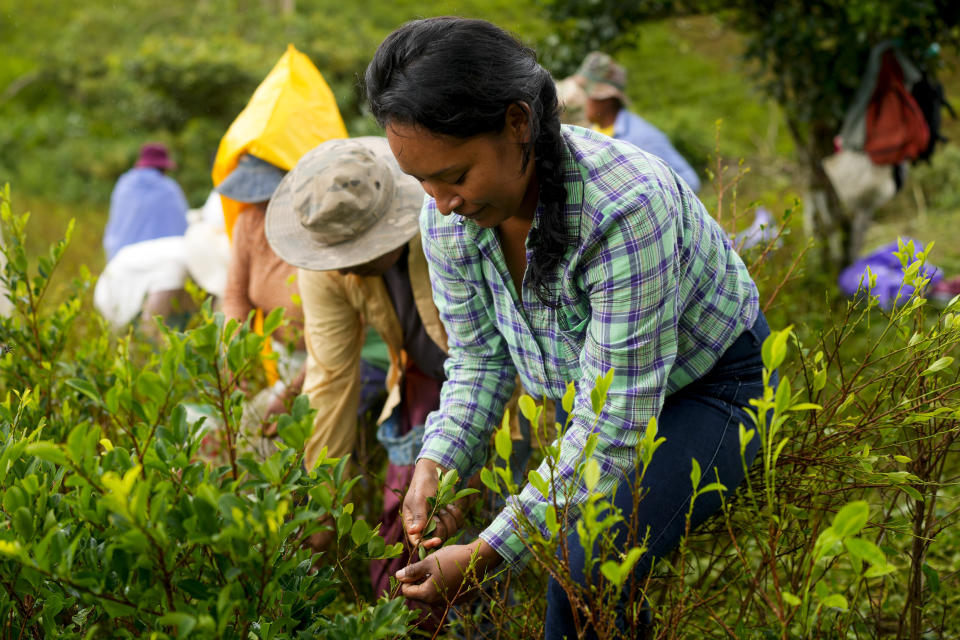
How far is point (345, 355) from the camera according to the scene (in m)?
2.48

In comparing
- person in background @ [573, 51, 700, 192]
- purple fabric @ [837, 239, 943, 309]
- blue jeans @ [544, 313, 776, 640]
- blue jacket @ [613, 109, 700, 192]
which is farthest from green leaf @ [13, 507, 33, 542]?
purple fabric @ [837, 239, 943, 309]

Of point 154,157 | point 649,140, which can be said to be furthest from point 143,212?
point 649,140

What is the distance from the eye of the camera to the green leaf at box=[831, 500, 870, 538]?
0.91 m

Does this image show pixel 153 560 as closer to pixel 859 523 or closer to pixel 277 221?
pixel 859 523

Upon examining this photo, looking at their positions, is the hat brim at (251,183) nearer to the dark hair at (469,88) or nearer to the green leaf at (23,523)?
the dark hair at (469,88)

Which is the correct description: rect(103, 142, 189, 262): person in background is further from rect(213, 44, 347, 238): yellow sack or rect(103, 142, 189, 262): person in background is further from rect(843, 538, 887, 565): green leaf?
rect(843, 538, 887, 565): green leaf

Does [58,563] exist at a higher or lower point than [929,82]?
higher

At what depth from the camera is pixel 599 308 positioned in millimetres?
1414

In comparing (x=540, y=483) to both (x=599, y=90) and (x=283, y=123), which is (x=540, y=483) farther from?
(x=599, y=90)

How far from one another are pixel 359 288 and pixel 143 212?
383cm

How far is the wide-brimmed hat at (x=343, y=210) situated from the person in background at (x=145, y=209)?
3.64 metres

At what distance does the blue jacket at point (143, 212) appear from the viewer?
570 centimetres

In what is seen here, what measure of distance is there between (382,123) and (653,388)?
2.06 ft

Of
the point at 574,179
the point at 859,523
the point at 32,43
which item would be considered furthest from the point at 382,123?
the point at 32,43
